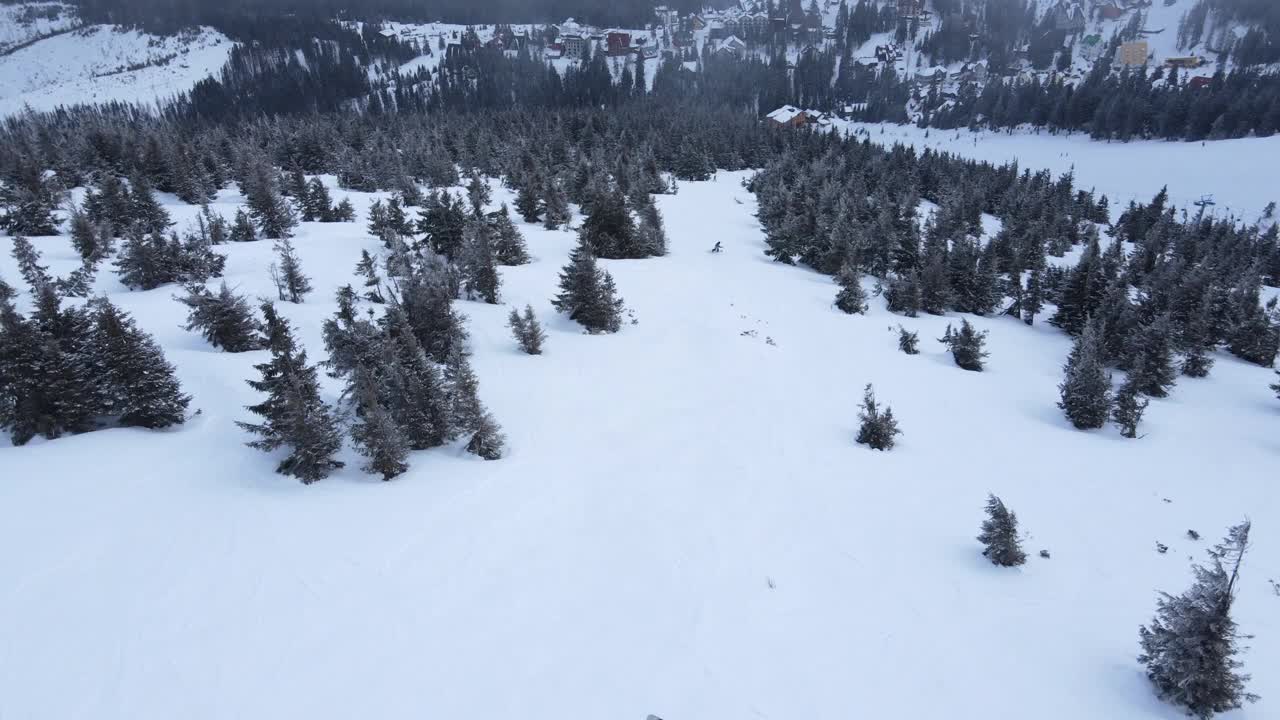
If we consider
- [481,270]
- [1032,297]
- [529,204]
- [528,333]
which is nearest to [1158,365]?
[1032,297]

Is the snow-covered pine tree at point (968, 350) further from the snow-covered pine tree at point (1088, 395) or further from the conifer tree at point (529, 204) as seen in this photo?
the conifer tree at point (529, 204)

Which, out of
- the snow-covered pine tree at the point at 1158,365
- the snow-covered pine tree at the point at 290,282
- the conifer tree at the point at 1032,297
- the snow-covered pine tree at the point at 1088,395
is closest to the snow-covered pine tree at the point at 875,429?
the snow-covered pine tree at the point at 1088,395

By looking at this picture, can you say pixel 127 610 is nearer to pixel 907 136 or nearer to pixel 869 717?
pixel 869 717

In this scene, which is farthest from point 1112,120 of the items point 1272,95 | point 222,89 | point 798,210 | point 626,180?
point 222,89

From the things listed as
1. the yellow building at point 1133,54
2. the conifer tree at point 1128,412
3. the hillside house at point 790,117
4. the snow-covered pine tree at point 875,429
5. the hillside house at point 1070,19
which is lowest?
the conifer tree at point 1128,412

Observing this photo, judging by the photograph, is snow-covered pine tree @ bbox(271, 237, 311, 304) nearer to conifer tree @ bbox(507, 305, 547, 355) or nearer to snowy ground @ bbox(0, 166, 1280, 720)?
snowy ground @ bbox(0, 166, 1280, 720)

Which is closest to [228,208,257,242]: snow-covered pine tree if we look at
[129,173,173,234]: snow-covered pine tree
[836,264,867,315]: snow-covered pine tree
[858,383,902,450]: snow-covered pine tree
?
[129,173,173,234]: snow-covered pine tree
